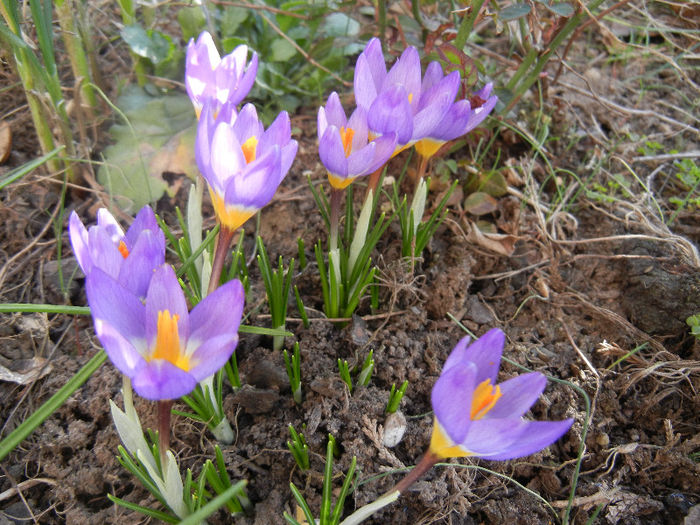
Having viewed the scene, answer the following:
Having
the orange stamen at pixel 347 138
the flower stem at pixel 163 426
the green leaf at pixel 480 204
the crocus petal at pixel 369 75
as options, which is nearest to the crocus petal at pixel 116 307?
the flower stem at pixel 163 426

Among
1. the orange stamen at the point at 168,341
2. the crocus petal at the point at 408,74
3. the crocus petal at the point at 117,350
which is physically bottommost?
the orange stamen at the point at 168,341

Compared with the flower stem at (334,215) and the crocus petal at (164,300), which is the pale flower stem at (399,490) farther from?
the flower stem at (334,215)

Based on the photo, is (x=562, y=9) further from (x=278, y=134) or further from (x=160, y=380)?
(x=160, y=380)

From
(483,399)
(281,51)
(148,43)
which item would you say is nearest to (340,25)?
(281,51)

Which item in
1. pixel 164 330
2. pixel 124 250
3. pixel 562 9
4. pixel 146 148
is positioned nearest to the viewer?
pixel 164 330

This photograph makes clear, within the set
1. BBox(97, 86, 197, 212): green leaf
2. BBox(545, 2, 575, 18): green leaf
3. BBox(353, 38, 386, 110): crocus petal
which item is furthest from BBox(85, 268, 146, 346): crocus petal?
BBox(545, 2, 575, 18): green leaf

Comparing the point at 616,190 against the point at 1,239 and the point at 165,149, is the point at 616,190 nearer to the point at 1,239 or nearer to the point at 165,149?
the point at 165,149
